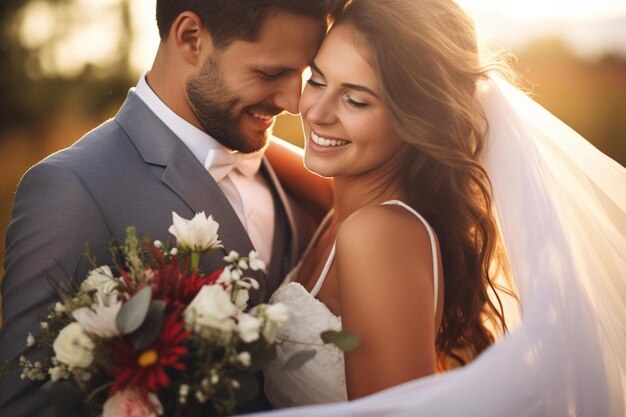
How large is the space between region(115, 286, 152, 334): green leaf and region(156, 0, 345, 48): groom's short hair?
56.5 inches

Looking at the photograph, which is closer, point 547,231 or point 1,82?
point 547,231

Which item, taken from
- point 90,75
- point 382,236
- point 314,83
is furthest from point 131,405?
point 90,75

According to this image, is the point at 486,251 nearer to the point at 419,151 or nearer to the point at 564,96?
the point at 419,151

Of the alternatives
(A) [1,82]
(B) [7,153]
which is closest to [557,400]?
(B) [7,153]

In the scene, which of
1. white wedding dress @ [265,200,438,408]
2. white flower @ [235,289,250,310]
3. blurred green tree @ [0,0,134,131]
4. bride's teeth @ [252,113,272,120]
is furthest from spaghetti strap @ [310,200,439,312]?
blurred green tree @ [0,0,134,131]

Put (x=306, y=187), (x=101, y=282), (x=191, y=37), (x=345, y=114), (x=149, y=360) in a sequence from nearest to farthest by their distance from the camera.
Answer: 1. (x=149, y=360)
2. (x=101, y=282)
3. (x=345, y=114)
4. (x=191, y=37)
5. (x=306, y=187)

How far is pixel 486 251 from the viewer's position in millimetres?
2650

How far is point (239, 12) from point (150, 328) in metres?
1.53

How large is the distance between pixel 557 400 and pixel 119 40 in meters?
7.77

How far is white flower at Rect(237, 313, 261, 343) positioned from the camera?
5.64 feet

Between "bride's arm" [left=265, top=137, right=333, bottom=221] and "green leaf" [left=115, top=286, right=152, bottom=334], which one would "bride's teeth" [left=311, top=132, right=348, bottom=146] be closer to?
"bride's arm" [left=265, top=137, right=333, bottom=221]

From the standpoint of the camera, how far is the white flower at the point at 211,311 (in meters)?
1.69

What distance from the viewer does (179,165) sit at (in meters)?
2.57

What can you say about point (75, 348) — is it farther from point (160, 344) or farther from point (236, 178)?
point (236, 178)
